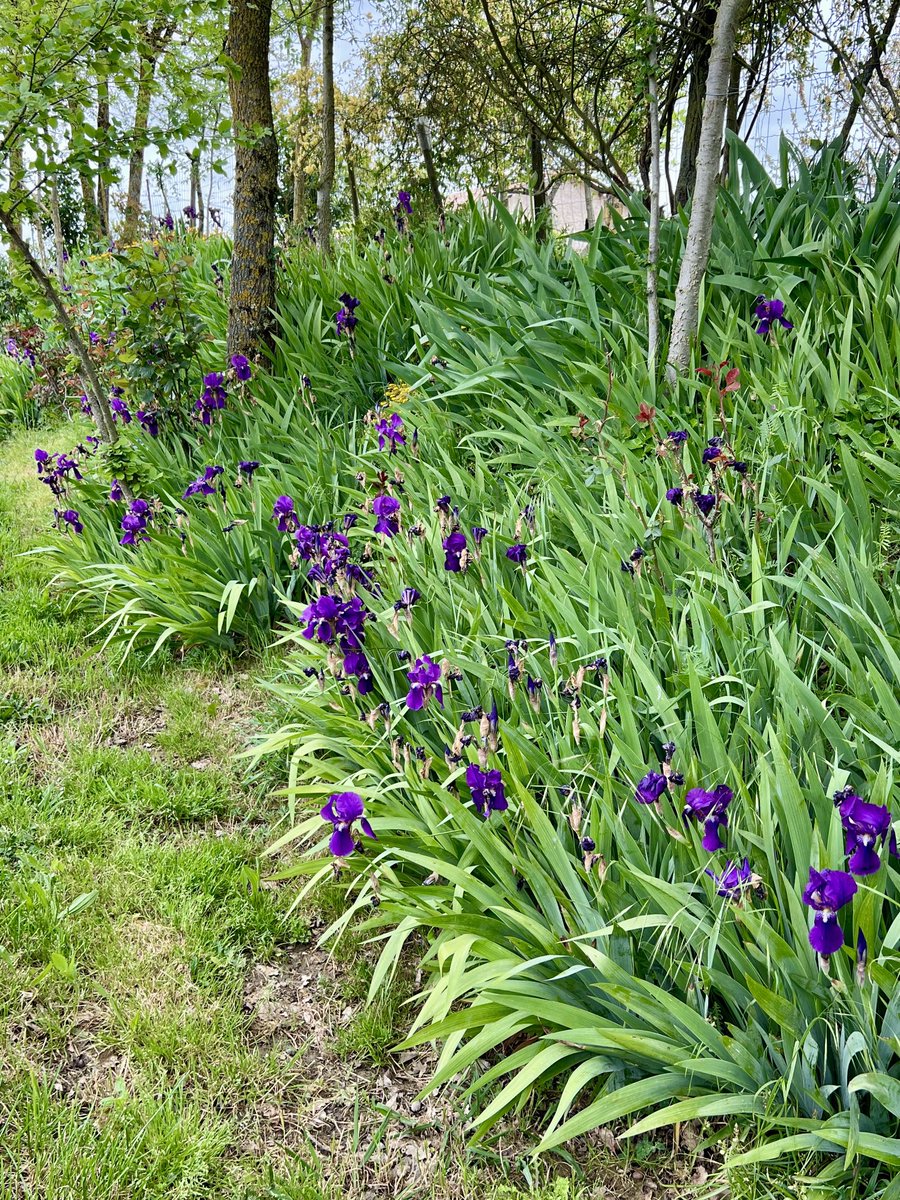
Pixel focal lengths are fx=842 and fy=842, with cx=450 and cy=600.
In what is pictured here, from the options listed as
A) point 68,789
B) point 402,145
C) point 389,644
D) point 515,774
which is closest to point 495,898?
point 515,774

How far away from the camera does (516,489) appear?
9.91 ft

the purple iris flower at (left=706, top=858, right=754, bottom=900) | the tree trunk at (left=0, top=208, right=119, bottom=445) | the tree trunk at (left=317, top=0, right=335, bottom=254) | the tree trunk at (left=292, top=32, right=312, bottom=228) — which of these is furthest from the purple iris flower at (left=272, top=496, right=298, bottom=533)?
the tree trunk at (left=292, top=32, right=312, bottom=228)

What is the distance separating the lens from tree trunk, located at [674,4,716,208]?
14.7 feet

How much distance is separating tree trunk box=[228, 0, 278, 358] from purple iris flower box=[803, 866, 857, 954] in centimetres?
417

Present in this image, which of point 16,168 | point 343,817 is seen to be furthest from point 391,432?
point 16,168

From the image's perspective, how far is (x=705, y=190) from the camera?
3.08 meters

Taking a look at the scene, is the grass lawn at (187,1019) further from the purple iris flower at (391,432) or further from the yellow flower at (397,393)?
the yellow flower at (397,393)

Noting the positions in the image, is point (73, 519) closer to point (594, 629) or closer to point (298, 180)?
point (594, 629)

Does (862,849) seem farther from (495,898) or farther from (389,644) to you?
(389,644)

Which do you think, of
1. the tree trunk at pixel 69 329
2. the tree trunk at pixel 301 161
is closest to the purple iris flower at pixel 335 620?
the tree trunk at pixel 69 329

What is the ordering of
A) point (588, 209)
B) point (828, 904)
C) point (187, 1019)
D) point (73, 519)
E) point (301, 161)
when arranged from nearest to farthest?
point (828, 904) < point (187, 1019) < point (73, 519) < point (588, 209) < point (301, 161)

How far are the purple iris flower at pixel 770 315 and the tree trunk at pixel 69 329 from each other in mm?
3012

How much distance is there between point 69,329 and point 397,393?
1548mm

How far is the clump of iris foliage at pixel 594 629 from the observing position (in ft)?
4.85
